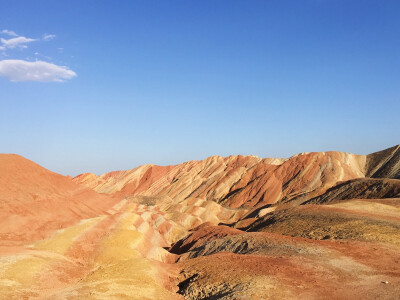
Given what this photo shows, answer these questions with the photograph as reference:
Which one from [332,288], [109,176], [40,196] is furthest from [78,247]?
[109,176]

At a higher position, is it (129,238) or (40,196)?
(40,196)

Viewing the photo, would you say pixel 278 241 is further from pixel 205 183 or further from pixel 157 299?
pixel 205 183

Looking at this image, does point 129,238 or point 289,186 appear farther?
point 289,186

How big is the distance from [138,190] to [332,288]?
113 meters

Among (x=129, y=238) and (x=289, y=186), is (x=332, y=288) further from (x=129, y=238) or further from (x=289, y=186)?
(x=289, y=186)

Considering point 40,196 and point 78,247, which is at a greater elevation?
point 40,196

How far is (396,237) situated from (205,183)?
283 ft

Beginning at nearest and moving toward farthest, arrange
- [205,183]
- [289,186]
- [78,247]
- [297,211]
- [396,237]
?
[396,237] → [78,247] → [297,211] → [289,186] → [205,183]

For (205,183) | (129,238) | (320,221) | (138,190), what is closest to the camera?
(129,238)

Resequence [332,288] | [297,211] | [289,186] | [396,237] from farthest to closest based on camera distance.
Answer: [289,186]
[297,211]
[396,237]
[332,288]

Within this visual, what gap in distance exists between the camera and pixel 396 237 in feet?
97.0

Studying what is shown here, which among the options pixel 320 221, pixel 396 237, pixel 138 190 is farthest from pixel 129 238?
pixel 138 190

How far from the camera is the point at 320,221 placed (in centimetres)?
3909

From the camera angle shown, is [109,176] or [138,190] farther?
[109,176]
